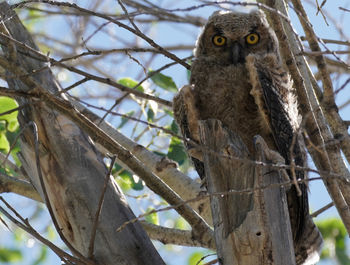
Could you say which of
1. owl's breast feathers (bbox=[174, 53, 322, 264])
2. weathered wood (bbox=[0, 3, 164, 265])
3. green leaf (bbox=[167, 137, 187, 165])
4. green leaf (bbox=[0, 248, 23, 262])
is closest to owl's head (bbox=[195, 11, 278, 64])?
owl's breast feathers (bbox=[174, 53, 322, 264])

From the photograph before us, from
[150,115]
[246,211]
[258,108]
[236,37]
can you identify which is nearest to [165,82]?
[150,115]

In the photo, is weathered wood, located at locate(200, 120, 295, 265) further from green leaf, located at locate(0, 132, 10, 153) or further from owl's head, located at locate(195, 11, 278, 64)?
green leaf, located at locate(0, 132, 10, 153)

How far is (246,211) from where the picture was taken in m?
2.18

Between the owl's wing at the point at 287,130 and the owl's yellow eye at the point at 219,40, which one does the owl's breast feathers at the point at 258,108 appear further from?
the owl's yellow eye at the point at 219,40

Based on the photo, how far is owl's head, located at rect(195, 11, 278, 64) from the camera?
3.66 meters

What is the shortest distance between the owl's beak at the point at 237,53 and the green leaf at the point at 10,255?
356cm

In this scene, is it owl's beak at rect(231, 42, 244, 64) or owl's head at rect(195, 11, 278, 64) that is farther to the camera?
owl's head at rect(195, 11, 278, 64)

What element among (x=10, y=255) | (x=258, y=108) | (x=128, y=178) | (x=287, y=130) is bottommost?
(x=287, y=130)

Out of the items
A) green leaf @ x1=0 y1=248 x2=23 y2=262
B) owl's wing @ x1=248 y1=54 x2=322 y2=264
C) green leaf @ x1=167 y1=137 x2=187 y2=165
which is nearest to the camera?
owl's wing @ x1=248 y1=54 x2=322 y2=264

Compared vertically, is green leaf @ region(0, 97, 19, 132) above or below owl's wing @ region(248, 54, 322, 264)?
above

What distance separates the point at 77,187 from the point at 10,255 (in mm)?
3691

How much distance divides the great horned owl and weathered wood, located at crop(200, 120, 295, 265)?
0.75 meters

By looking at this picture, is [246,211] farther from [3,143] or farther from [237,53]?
[3,143]

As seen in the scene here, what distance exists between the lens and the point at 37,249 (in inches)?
269
